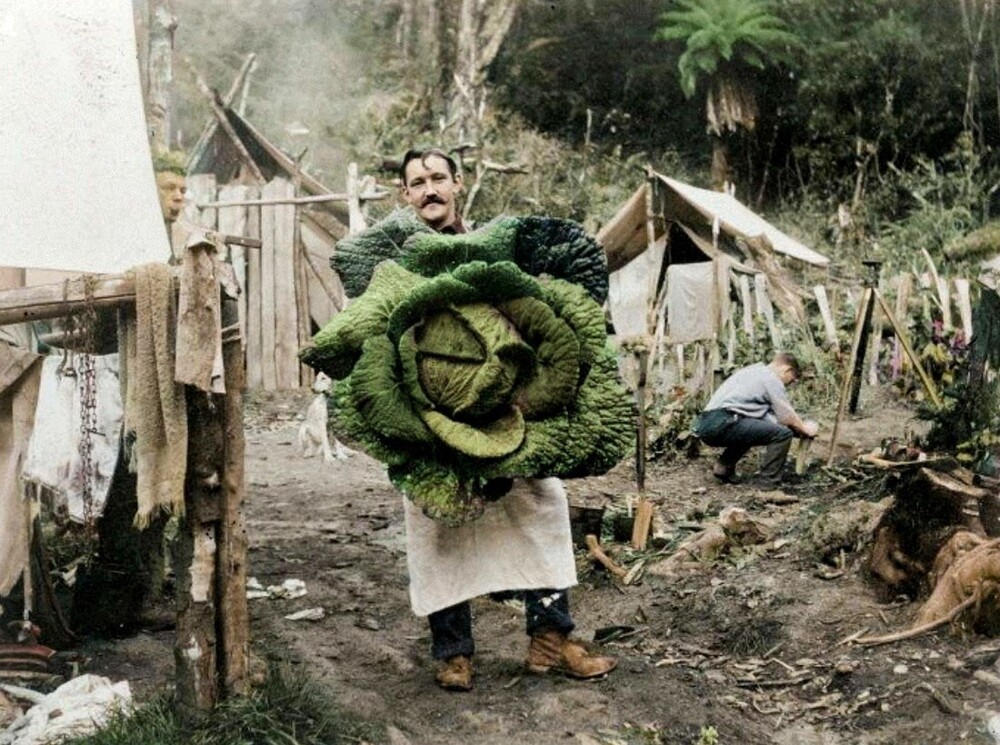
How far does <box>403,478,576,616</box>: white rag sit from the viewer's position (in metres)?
2.29

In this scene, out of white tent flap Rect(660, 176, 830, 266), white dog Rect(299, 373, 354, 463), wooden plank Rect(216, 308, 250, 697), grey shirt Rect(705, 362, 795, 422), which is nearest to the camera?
wooden plank Rect(216, 308, 250, 697)

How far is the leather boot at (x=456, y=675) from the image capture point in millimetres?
2344

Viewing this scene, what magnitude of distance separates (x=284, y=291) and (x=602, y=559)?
7.21ft

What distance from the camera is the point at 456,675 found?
7.70 feet

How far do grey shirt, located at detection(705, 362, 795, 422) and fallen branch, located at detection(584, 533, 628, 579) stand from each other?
3.94 ft

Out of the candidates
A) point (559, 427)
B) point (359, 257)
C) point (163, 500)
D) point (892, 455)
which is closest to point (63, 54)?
point (359, 257)

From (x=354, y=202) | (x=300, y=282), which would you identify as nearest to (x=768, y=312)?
(x=354, y=202)

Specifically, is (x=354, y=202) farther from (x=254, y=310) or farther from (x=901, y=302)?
(x=901, y=302)

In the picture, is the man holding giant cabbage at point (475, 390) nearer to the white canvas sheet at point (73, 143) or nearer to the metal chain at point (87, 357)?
the metal chain at point (87, 357)

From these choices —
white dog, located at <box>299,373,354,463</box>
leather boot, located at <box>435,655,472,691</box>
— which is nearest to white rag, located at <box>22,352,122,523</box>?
leather boot, located at <box>435,655,472,691</box>

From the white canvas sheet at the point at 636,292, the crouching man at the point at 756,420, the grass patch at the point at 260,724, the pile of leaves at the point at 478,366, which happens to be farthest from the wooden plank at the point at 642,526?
the grass patch at the point at 260,724

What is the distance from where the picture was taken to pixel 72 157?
2564mm

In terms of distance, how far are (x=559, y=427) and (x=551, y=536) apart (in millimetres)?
378

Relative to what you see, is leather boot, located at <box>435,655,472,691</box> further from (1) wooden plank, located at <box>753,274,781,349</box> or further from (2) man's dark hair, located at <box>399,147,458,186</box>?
(1) wooden plank, located at <box>753,274,781,349</box>
